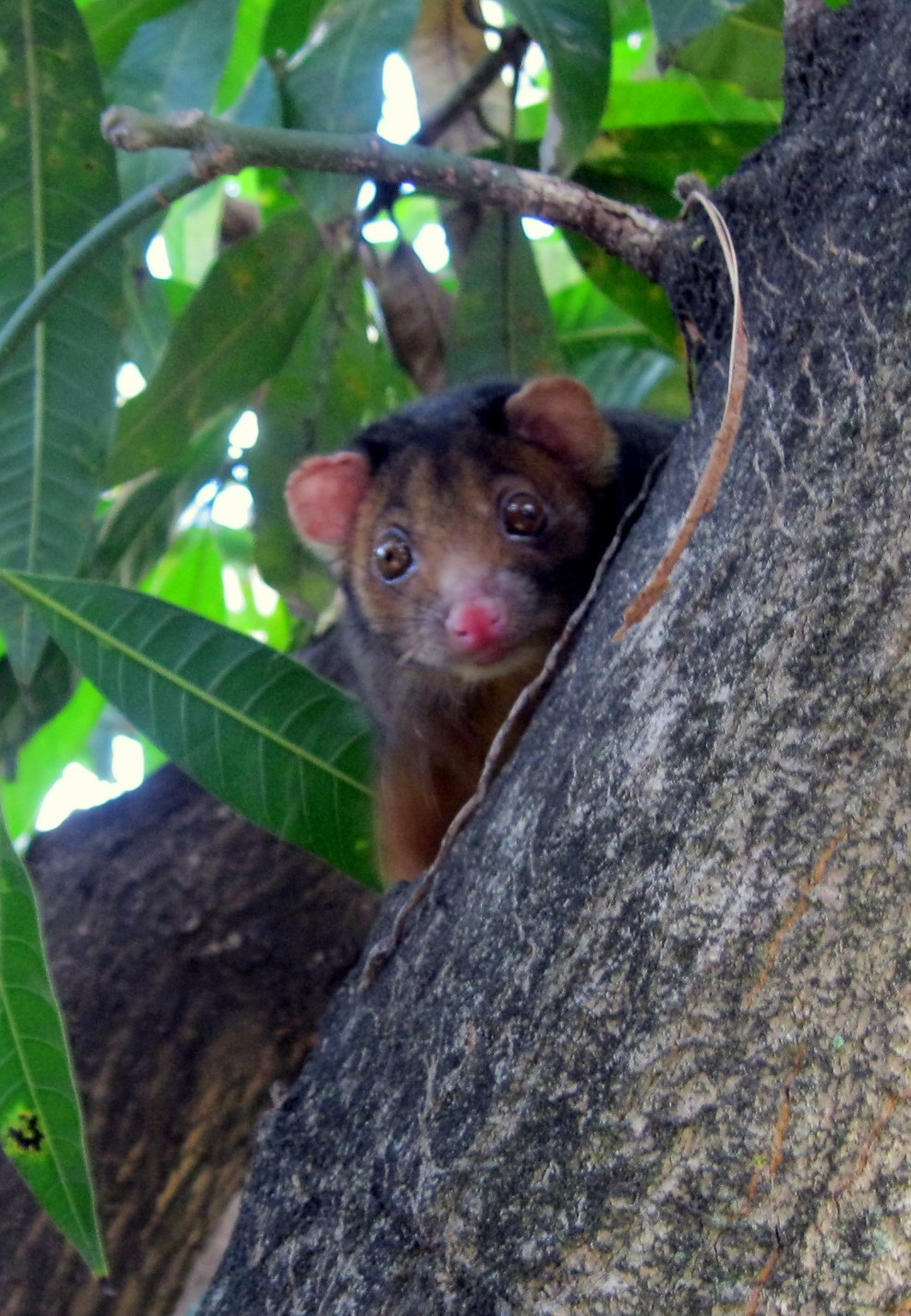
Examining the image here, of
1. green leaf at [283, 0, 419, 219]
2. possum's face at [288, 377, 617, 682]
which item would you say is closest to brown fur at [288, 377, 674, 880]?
possum's face at [288, 377, 617, 682]

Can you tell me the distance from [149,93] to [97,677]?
1.16 m

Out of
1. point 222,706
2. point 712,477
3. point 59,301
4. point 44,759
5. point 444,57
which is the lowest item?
point 44,759

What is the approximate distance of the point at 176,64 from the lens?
8.63 feet

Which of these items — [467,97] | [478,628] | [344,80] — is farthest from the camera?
[467,97]

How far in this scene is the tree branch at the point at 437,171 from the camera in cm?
172

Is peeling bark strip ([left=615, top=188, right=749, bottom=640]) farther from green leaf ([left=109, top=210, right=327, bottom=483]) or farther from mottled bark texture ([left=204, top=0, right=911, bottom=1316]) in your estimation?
green leaf ([left=109, top=210, right=327, bottom=483])

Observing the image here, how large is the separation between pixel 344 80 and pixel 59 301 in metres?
0.58

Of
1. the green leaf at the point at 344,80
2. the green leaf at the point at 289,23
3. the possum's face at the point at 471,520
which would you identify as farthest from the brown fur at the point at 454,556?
the green leaf at the point at 289,23

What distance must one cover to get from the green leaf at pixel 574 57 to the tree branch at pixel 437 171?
48 centimetres

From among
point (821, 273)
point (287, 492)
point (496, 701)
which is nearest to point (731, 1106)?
point (821, 273)

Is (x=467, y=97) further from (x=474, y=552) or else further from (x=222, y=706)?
(x=222, y=706)

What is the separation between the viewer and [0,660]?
2773 millimetres

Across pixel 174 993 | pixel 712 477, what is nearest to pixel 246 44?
pixel 174 993

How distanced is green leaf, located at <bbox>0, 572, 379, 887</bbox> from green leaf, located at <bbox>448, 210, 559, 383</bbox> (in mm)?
1113
